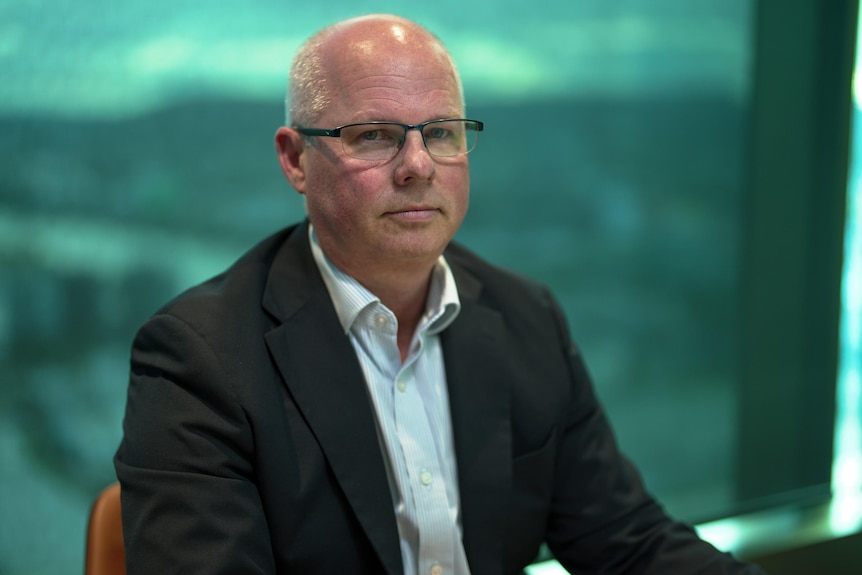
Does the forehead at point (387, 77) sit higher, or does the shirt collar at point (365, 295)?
the forehead at point (387, 77)

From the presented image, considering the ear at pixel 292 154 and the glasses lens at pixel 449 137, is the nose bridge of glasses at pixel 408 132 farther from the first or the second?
the ear at pixel 292 154

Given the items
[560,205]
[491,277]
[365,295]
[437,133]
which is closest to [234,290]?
[365,295]

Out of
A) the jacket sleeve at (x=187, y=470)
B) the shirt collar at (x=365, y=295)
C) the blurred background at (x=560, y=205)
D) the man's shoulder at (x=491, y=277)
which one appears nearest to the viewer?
the jacket sleeve at (x=187, y=470)

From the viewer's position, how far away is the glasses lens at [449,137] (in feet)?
5.14

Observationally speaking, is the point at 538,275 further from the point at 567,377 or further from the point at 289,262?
the point at 289,262

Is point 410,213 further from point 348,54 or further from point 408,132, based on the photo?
point 348,54

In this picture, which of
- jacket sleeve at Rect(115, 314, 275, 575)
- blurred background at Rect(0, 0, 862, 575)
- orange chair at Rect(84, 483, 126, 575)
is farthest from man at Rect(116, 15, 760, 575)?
blurred background at Rect(0, 0, 862, 575)

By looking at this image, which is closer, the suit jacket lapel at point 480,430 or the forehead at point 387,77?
the forehead at point 387,77

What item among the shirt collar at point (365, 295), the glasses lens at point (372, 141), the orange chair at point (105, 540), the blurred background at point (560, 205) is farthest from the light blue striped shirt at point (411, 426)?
the blurred background at point (560, 205)

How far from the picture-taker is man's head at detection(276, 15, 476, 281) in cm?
152

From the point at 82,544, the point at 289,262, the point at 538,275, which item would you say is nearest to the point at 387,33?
the point at 289,262

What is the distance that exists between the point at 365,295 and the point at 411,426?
26 centimetres

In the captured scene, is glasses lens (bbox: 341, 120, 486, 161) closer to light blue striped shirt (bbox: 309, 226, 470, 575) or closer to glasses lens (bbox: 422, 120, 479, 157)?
glasses lens (bbox: 422, 120, 479, 157)

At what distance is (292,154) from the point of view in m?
1.69
